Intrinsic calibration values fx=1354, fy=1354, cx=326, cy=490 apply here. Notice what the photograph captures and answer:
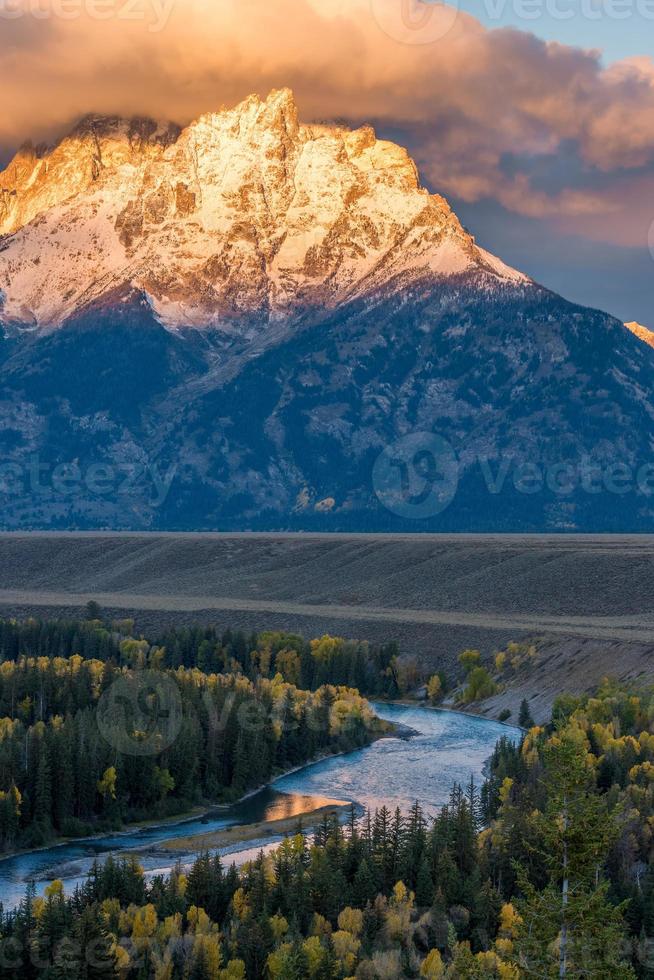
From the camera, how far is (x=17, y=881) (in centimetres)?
7988

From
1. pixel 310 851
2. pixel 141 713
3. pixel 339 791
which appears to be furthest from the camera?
pixel 141 713

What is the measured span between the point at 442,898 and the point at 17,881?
89.1 ft

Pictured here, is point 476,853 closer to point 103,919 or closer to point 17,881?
point 103,919

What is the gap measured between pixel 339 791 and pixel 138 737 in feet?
52.0

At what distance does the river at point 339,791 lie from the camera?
274 ft

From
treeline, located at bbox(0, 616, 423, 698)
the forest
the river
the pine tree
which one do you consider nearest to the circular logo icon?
the forest

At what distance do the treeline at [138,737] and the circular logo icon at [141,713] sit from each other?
0.35 feet

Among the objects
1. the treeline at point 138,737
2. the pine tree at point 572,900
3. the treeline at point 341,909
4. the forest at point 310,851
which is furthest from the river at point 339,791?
the pine tree at point 572,900

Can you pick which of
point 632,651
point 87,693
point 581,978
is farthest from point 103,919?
point 632,651

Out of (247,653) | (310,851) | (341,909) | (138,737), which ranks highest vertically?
(247,653)

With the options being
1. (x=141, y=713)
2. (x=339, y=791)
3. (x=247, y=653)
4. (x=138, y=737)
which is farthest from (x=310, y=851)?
(x=247, y=653)

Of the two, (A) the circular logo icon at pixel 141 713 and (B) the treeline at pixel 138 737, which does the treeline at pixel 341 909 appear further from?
(A) the circular logo icon at pixel 141 713

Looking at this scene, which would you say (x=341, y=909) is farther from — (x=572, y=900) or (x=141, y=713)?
(x=141, y=713)

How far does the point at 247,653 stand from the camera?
152 meters
